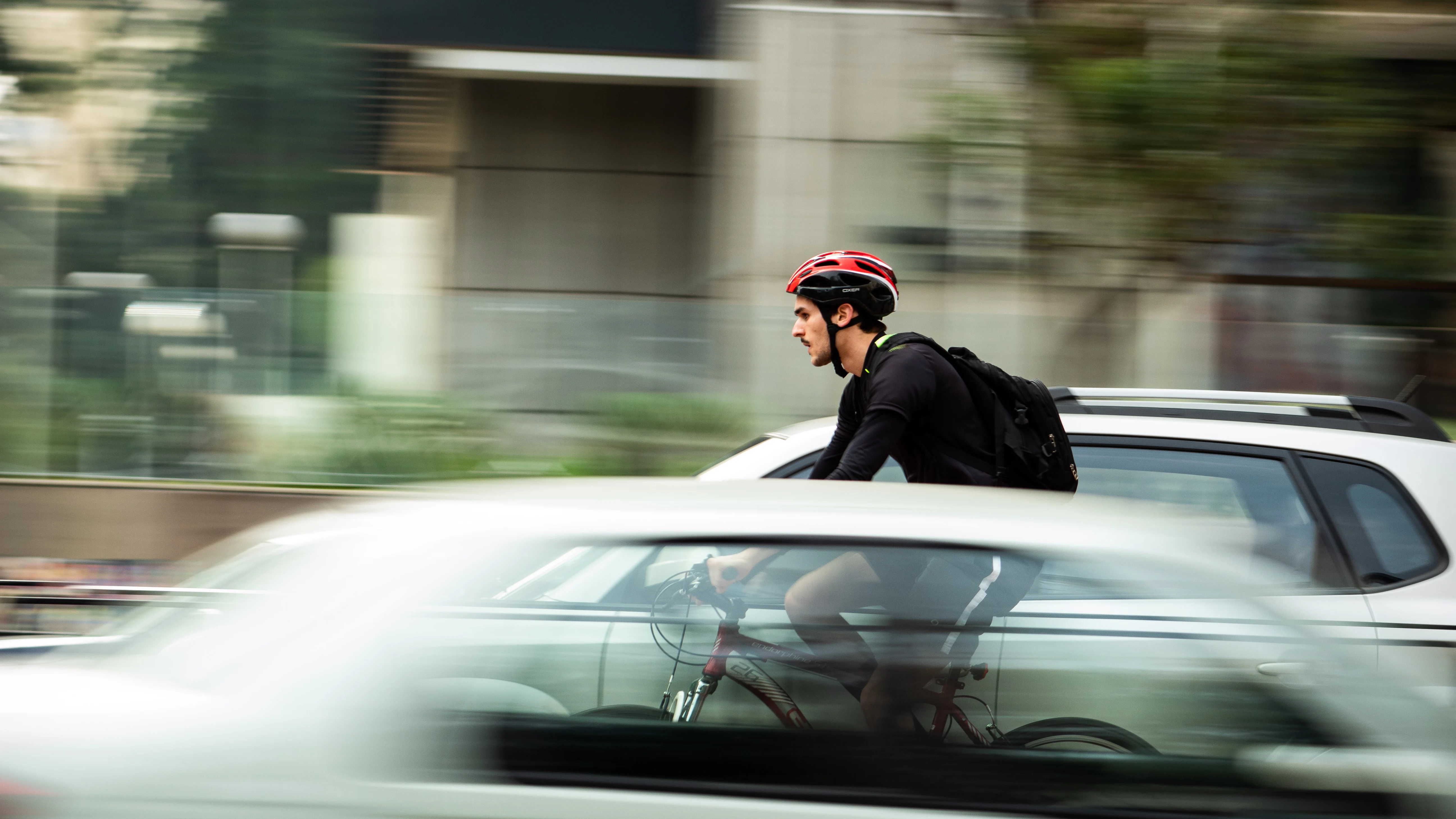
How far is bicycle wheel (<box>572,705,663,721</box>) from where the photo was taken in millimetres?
2174

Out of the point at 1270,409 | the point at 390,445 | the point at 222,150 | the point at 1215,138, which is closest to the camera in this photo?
the point at 1270,409

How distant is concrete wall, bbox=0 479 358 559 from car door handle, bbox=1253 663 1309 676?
7539mm

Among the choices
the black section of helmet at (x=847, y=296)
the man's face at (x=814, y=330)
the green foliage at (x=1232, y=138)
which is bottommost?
the man's face at (x=814, y=330)

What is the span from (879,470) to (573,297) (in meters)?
6.25

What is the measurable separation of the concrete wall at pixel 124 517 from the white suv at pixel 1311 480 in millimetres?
5588

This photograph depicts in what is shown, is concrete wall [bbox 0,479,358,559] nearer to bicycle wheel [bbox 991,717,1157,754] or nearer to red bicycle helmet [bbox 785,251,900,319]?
red bicycle helmet [bbox 785,251,900,319]

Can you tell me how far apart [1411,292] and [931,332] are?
10.7 ft

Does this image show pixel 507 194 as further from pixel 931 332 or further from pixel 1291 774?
pixel 1291 774

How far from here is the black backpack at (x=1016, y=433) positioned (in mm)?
3617

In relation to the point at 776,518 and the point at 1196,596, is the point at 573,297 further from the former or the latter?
the point at 1196,596

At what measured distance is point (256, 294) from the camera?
9.19 meters

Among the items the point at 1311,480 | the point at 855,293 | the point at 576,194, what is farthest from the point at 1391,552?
the point at 576,194

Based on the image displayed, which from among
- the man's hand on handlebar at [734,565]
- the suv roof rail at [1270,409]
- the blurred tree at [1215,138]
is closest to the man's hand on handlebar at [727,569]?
the man's hand on handlebar at [734,565]

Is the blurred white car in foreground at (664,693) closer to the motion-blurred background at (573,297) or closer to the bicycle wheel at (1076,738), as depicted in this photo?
the bicycle wheel at (1076,738)
